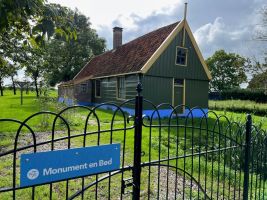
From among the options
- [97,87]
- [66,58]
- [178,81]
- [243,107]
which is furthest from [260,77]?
[66,58]

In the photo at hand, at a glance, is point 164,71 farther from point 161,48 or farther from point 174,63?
point 161,48

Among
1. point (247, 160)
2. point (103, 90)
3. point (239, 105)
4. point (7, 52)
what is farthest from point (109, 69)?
point (247, 160)

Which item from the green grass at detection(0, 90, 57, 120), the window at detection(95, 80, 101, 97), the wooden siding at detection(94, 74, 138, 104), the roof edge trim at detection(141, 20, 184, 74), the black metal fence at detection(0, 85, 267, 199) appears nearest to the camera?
the black metal fence at detection(0, 85, 267, 199)

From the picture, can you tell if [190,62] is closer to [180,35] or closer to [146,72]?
[180,35]

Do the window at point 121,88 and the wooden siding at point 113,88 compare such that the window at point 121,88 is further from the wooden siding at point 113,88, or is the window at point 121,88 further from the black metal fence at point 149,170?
the black metal fence at point 149,170

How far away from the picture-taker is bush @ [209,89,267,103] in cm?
3195

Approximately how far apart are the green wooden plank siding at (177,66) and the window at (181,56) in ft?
0.85

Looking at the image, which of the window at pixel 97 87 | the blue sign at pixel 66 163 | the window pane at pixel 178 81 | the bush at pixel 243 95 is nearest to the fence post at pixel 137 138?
the blue sign at pixel 66 163

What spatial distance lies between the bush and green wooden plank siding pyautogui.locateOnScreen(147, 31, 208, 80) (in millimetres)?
17013

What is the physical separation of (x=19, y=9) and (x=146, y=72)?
43.3ft

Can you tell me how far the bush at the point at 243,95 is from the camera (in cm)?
3195

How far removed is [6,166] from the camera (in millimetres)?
5371

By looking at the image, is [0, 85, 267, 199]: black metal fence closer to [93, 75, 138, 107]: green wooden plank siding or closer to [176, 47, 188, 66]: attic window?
[93, 75, 138, 107]: green wooden plank siding

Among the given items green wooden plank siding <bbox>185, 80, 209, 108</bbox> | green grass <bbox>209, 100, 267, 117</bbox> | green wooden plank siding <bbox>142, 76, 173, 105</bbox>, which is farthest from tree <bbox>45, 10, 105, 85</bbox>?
green wooden plank siding <bbox>142, 76, 173, 105</bbox>
